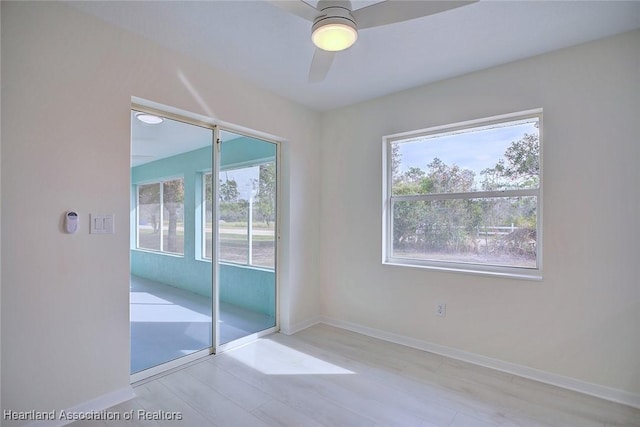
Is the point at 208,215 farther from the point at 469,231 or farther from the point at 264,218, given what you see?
the point at 469,231

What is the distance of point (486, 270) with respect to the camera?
2742mm

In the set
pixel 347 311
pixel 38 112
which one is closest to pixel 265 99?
pixel 38 112

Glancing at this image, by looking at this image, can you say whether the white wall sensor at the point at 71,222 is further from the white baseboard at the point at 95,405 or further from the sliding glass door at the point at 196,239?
the white baseboard at the point at 95,405

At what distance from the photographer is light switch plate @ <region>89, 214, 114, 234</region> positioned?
79.9 inches

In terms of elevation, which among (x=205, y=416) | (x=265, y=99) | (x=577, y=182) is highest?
(x=265, y=99)

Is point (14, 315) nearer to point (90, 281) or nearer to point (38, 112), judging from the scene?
point (90, 281)

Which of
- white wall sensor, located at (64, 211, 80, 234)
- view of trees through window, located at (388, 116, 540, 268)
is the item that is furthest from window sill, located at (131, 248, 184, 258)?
view of trees through window, located at (388, 116, 540, 268)

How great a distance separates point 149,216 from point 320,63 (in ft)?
5.84

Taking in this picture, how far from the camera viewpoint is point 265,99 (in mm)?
3154

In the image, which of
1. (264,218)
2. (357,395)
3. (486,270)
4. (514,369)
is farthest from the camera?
(264,218)

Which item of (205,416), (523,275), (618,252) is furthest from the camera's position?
(523,275)

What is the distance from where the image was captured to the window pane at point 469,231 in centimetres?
260

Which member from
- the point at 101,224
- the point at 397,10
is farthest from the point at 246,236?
the point at 397,10

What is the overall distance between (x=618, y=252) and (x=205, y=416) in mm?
2916
